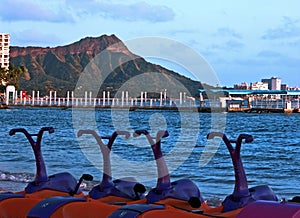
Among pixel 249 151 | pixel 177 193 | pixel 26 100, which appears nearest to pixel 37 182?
pixel 177 193

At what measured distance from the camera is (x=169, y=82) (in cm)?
15175

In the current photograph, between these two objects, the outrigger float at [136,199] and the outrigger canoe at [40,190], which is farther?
the outrigger canoe at [40,190]

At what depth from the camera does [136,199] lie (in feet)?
32.4

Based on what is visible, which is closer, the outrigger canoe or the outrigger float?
the outrigger float

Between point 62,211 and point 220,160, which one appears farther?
point 220,160

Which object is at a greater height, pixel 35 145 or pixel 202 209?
pixel 35 145

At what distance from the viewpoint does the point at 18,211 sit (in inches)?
370

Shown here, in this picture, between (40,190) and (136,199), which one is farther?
(40,190)

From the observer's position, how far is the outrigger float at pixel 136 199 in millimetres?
8250

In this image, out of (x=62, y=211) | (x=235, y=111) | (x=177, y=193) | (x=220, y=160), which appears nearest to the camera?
(x=62, y=211)

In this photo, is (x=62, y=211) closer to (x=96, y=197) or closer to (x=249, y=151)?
(x=96, y=197)

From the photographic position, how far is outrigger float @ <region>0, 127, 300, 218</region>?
8250mm

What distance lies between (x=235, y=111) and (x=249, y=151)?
111339 millimetres

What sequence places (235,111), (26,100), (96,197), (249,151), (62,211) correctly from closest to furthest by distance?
(62,211) → (96,197) → (249,151) → (235,111) → (26,100)
